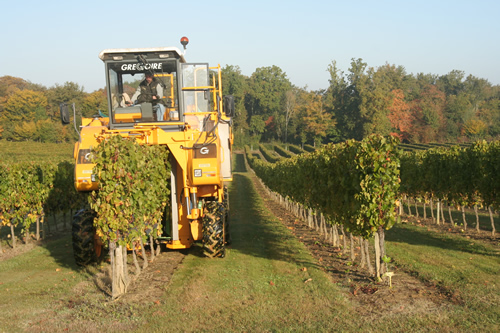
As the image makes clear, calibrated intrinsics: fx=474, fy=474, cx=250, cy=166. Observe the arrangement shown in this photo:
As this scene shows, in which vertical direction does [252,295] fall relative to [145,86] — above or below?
below

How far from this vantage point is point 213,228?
11.5m

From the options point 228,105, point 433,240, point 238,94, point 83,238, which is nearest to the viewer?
point 83,238

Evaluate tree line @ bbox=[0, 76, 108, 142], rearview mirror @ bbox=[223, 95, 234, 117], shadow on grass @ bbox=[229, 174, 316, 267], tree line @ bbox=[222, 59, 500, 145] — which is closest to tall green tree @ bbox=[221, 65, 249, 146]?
tree line @ bbox=[222, 59, 500, 145]

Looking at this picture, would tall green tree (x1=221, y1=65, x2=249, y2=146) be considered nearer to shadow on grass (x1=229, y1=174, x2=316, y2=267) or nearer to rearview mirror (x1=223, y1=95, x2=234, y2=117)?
shadow on grass (x1=229, y1=174, x2=316, y2=267)

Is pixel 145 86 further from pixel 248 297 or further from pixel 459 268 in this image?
pixel 459 268

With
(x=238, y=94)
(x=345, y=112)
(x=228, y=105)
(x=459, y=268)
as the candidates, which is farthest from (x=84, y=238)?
(x=238, y=94)

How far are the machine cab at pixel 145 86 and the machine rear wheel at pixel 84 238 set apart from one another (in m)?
2.32

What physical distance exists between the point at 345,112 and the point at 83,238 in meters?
84.1

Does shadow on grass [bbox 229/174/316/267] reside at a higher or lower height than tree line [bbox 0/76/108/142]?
lower

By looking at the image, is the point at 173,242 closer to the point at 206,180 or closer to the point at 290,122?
the point at 206,180

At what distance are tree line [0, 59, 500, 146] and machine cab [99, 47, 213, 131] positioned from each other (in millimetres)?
53116

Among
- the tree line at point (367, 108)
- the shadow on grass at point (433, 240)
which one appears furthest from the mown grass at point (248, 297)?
the tree line at point (367, 108)

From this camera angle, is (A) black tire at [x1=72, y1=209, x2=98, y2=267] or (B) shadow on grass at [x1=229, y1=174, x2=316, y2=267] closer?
(A) black tire at [x1=72, y1=209, x2=98, y2=267]

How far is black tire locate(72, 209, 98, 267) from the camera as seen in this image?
11.2 metres
